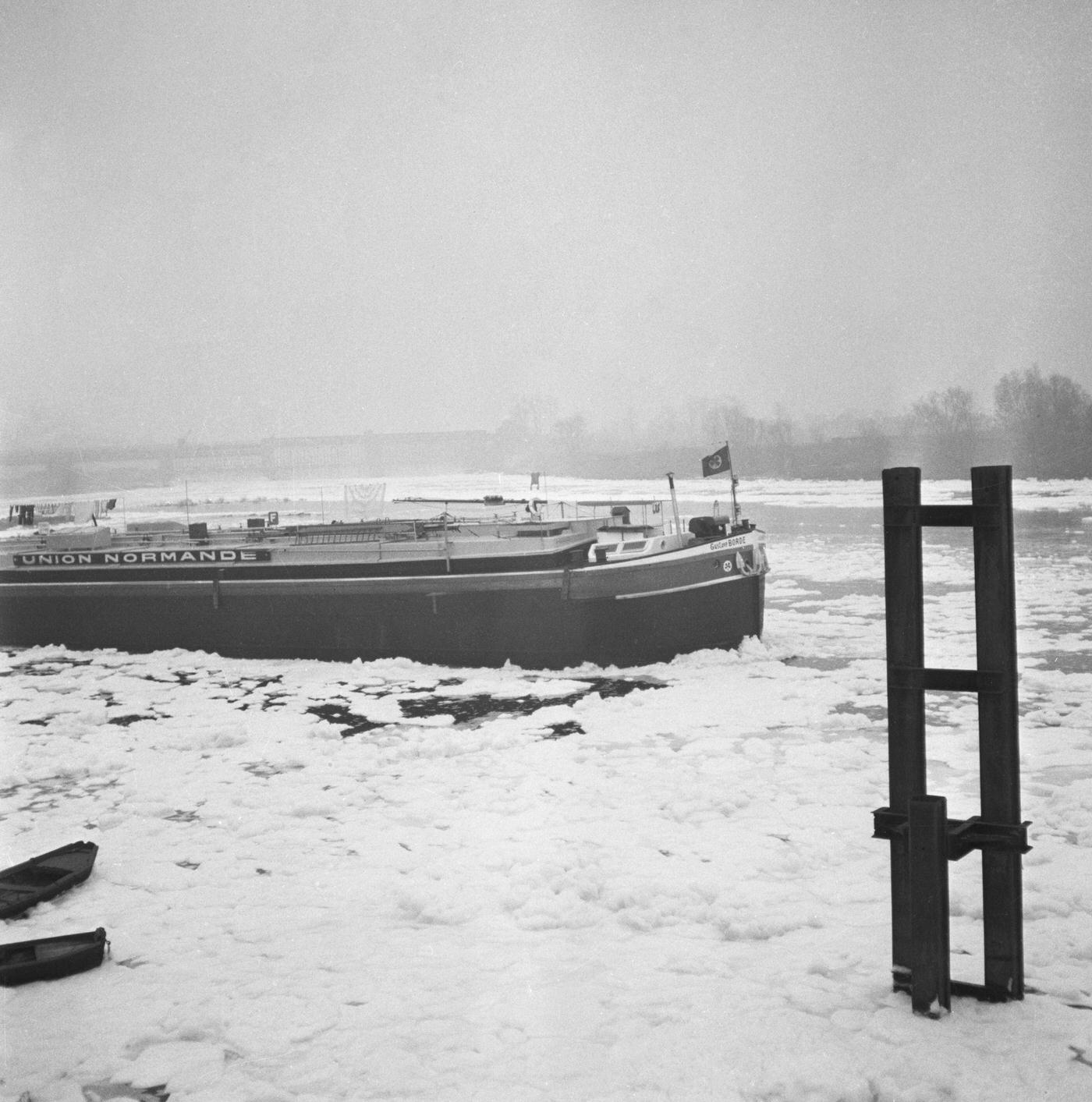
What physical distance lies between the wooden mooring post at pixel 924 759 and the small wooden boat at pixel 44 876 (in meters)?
4.41

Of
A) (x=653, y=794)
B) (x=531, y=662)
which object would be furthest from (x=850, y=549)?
(x=653, y=794)

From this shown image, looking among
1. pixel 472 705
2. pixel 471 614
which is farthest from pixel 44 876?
pixel 471 614

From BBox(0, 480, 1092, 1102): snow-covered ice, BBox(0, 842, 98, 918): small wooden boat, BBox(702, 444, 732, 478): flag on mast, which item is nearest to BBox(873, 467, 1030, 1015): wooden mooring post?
BBox(0, 480, 1092, 1102): snow-covered ice

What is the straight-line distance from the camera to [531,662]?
499 inches

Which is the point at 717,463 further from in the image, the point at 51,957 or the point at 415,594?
the point at 51,957

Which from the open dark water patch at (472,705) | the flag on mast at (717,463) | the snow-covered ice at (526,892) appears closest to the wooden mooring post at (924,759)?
the snow-covered ice at (526,892)

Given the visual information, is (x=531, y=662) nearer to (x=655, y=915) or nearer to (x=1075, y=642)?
(x=1075, y=642)

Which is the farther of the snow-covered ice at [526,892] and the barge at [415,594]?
the barge at [415,594]

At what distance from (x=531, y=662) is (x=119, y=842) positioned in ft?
21.5

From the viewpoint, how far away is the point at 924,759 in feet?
13.4

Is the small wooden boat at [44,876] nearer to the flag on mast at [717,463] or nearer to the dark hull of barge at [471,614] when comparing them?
the dark hull of barge at [471,614]

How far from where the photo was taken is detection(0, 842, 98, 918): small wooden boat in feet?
18.2

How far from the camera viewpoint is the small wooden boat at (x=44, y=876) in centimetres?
556

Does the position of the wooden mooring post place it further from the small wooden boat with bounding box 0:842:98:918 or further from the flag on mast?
the flag on mast
